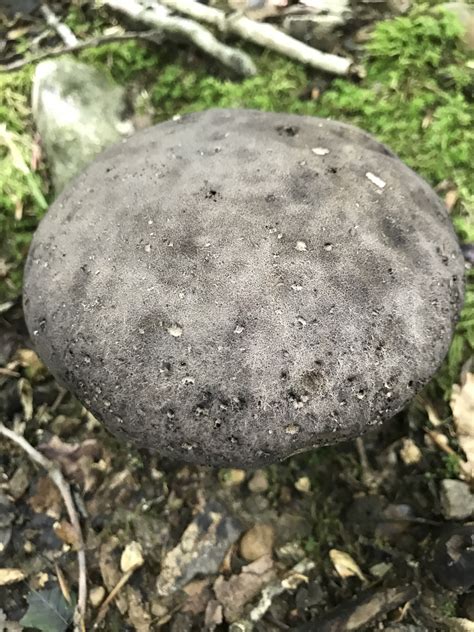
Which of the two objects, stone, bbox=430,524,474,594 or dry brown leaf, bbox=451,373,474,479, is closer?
stone, bbox=430,524,474,594

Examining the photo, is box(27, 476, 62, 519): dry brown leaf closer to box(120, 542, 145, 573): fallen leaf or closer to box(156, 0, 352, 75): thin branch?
box(120, 542, 145, 573): fallen leaf

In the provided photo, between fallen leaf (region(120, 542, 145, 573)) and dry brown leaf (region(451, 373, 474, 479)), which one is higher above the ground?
fallen leaf (region(120, 542, 145, 573))

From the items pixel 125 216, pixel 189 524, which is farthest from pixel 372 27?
pixel 189 524

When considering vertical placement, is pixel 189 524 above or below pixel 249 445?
below

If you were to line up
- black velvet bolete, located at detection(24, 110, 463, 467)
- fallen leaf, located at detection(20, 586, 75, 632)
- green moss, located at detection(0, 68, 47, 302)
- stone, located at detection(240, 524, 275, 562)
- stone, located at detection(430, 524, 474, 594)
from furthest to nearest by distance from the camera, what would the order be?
green moss, located at detection(0, 68, 47, 302) < stone, located at detection(240, 524, 275, 562) < fallen leaf, located at detection(20, 586, 75, 632) < stone, located at detection(430, 524, 474, 594) < black velvet bolete, located at detection(24, 110, 463, 467)

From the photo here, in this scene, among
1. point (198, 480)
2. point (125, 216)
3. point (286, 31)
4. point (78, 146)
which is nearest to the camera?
→ point (125, 216)

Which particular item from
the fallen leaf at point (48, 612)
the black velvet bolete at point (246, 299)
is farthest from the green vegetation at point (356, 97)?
the fallen leaf at point (48, 612)

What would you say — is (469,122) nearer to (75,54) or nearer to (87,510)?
(75,54)

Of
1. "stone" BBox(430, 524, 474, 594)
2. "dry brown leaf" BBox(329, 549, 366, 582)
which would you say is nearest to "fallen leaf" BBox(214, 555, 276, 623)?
"dry brown leaf" BBox(329, 549, 366, 582)
